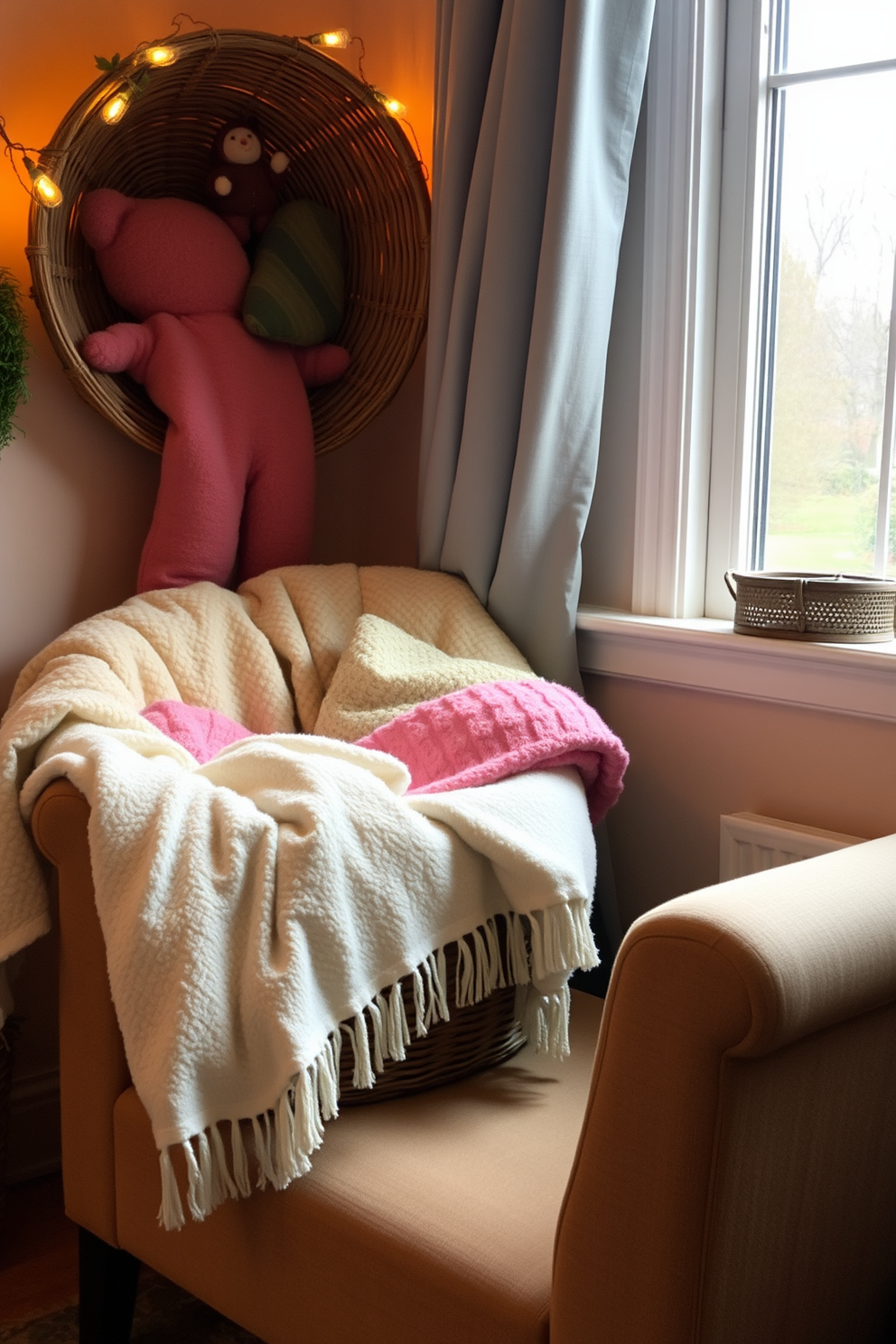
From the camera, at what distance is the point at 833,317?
1689mm

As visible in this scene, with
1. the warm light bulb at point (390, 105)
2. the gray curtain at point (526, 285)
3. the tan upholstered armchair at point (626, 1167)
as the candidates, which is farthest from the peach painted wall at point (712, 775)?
the warm light bulb at point (390, 105)

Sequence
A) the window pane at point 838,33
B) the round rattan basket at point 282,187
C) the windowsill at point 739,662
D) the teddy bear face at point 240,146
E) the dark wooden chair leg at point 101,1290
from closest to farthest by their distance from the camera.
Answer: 1. the dark wooden chair leg at point 101,1290
2. the windowsill at point 739,662
3. the window pane at point 838,33
4. the round rattan basket at point 282,187
5. the teddy bear face at point 240,146

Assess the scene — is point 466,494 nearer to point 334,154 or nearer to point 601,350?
point 601,350

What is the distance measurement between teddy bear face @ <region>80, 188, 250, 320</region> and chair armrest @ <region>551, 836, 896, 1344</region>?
50.2 inches

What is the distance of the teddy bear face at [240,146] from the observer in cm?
189

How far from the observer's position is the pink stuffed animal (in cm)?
179

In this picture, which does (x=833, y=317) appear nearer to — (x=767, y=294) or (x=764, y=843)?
(x=767, y=294)

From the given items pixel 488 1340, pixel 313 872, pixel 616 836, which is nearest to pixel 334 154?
pixel 616 836

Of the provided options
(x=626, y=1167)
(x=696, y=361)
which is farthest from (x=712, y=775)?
(x=626, y=1167)


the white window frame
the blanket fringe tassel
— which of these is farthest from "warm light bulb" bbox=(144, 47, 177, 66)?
the blanket fringe tassel

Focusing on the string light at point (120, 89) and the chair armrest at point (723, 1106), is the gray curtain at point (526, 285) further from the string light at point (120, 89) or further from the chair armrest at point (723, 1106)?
the chair armrest at point (723, 1106)

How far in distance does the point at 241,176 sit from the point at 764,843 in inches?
50.1

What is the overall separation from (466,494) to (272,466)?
→ 0.32 meters

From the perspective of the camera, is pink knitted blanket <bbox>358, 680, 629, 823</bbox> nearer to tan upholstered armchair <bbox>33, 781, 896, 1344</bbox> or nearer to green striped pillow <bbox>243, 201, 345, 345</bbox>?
→ tan upholstered armchair <bbox>33, 781, 896, 1344</bbox>
